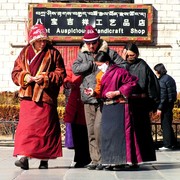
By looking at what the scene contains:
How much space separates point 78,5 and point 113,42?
139cm

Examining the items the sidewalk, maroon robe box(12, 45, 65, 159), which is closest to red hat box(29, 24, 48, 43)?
maroon robe box(12, 45, 65, 159)

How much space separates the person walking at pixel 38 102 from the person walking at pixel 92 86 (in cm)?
27

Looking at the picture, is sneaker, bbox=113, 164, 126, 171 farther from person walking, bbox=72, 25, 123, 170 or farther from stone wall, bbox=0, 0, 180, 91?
stone wall, bbox=0, 0, 180, 91

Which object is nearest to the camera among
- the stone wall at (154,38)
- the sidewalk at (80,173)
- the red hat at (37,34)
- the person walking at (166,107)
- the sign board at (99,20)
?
the sidewalk at (80,173)

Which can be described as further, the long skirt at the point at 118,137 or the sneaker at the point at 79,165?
the sneaker at the point at 79,165

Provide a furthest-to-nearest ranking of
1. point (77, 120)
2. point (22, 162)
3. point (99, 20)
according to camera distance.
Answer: point (99, 20)
point (77, 120)
point (22, 162)

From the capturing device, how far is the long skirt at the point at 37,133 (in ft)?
28.8

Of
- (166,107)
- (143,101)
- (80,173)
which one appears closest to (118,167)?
(80,173)

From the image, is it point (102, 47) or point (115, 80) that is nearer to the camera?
point (115, 80)

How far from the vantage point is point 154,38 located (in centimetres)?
2003

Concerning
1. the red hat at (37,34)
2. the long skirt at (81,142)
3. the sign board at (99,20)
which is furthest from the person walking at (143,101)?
the sign board at (99,20)

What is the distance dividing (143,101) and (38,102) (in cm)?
131

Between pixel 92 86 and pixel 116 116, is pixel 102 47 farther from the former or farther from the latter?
pixel 116 116

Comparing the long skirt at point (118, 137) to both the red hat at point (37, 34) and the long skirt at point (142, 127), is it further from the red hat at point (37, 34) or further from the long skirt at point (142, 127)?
the red hat at point (37, 34)
